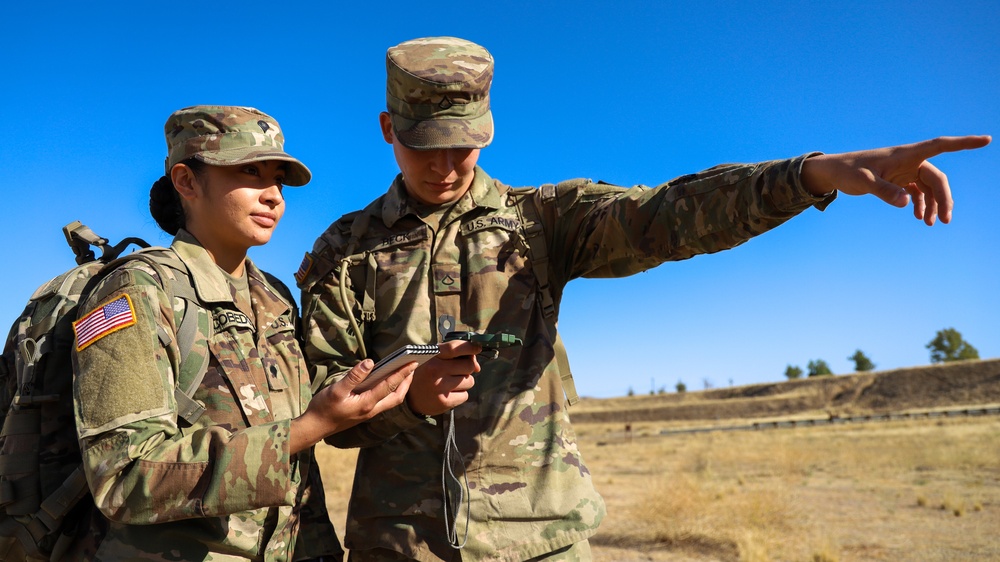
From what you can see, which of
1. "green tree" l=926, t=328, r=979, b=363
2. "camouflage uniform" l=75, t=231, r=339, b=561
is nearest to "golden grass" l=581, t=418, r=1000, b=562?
"camouflage uniform" l=75, t=231, r=339, b=561

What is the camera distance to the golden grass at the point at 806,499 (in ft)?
37.6

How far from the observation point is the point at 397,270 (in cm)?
323

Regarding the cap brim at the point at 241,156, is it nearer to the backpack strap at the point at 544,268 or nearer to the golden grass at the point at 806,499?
the backpack strap at the point at 544,268

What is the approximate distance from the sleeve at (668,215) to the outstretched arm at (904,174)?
15 cm

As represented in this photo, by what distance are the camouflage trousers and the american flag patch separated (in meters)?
1.35

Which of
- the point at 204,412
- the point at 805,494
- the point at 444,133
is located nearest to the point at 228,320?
the point at 204,412

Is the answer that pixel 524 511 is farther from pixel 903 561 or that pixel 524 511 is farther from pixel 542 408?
pixel 903 561

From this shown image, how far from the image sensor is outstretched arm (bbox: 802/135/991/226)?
2230 millimetres

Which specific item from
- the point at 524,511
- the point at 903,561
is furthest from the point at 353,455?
the point at 524,511

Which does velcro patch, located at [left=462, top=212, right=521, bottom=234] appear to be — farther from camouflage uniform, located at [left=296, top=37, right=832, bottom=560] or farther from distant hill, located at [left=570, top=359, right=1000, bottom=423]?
distant hill, located at [left=570, top=359, right=1000, bottom=423]

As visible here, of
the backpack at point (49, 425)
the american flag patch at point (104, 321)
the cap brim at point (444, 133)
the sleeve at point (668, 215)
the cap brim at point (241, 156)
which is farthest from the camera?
the cap brim at point (444, 133)

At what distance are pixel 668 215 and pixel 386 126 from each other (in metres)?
1.36

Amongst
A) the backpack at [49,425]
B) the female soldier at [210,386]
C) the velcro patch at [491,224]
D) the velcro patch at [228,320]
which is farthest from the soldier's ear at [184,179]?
the velcro patch at [491,224]

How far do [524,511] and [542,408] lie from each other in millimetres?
402
